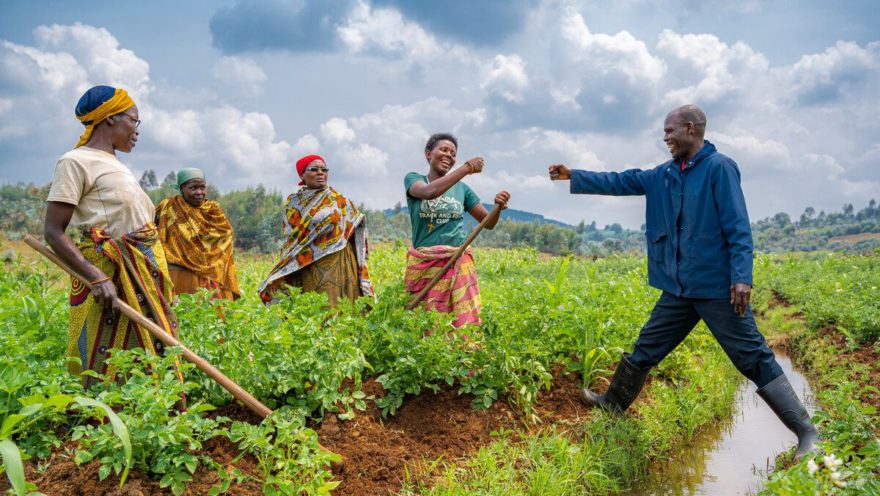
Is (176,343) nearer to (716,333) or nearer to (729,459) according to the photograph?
(716,333)

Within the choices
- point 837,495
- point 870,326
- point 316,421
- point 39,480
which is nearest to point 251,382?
point 316,421

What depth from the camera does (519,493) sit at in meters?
3.69

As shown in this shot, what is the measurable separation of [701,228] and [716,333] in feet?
2.30

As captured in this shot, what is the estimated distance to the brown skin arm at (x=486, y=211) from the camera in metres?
4.72

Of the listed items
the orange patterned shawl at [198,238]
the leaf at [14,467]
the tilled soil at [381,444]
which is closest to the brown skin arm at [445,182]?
the tilled soil at [381,444]

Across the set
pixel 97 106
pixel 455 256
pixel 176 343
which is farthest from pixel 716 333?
pixel 97 106

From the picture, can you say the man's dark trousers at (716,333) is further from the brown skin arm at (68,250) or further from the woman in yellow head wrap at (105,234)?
the brown skin arm at (68,250)

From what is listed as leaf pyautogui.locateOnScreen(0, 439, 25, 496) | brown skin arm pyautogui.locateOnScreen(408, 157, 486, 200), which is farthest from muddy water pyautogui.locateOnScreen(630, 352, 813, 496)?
leaf pyautogui.locateOnScreen(0, 439, 25, 496)

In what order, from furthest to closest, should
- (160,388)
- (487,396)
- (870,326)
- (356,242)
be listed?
(870,326) → (356,242) → (487,396) → (160,388)

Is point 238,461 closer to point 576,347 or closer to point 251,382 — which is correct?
point 251,382

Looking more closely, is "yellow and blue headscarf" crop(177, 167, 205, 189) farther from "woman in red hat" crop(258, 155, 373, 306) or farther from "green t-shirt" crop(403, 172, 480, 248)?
"green t-shirt" crop(403, 172, 480, 248)

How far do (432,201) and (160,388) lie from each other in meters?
2.43

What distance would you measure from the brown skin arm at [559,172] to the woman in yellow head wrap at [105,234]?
108 inches

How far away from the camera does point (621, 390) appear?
473cm
